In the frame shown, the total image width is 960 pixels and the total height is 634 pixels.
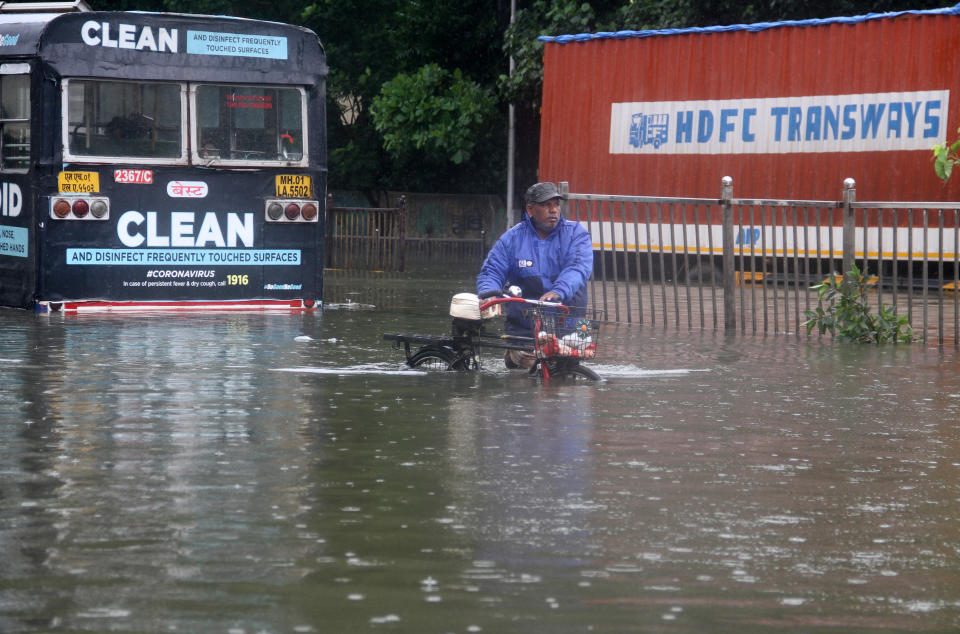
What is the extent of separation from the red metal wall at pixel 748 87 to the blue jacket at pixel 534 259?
1256 centimetres

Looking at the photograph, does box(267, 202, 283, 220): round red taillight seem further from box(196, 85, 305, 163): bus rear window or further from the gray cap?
the gray cap

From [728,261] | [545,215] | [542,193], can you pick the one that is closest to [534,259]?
[545,215]

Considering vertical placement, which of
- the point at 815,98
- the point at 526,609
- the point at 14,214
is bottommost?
the point at 526,609

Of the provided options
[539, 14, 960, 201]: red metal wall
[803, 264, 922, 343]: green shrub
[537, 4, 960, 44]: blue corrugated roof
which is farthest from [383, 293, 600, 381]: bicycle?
[537, 4, 960, 44]: blue corrugated roof

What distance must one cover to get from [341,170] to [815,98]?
24.6 metres

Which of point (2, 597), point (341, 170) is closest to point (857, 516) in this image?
point (2, 597)

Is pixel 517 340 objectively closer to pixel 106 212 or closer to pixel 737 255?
pixel 106 212

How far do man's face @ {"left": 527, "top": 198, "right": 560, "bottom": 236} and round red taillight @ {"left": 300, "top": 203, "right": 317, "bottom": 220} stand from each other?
5.74 metres

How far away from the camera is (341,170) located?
48031mm

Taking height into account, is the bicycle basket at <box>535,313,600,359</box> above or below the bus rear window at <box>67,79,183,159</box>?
below

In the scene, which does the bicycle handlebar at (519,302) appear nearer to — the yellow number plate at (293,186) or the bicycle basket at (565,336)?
the bicycle basket at (565,336)

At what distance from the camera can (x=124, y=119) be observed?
1661 cm

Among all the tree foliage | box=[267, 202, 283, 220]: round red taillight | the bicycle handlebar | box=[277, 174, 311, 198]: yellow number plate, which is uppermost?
the tree foliage

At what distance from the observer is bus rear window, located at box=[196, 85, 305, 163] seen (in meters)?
16.9
